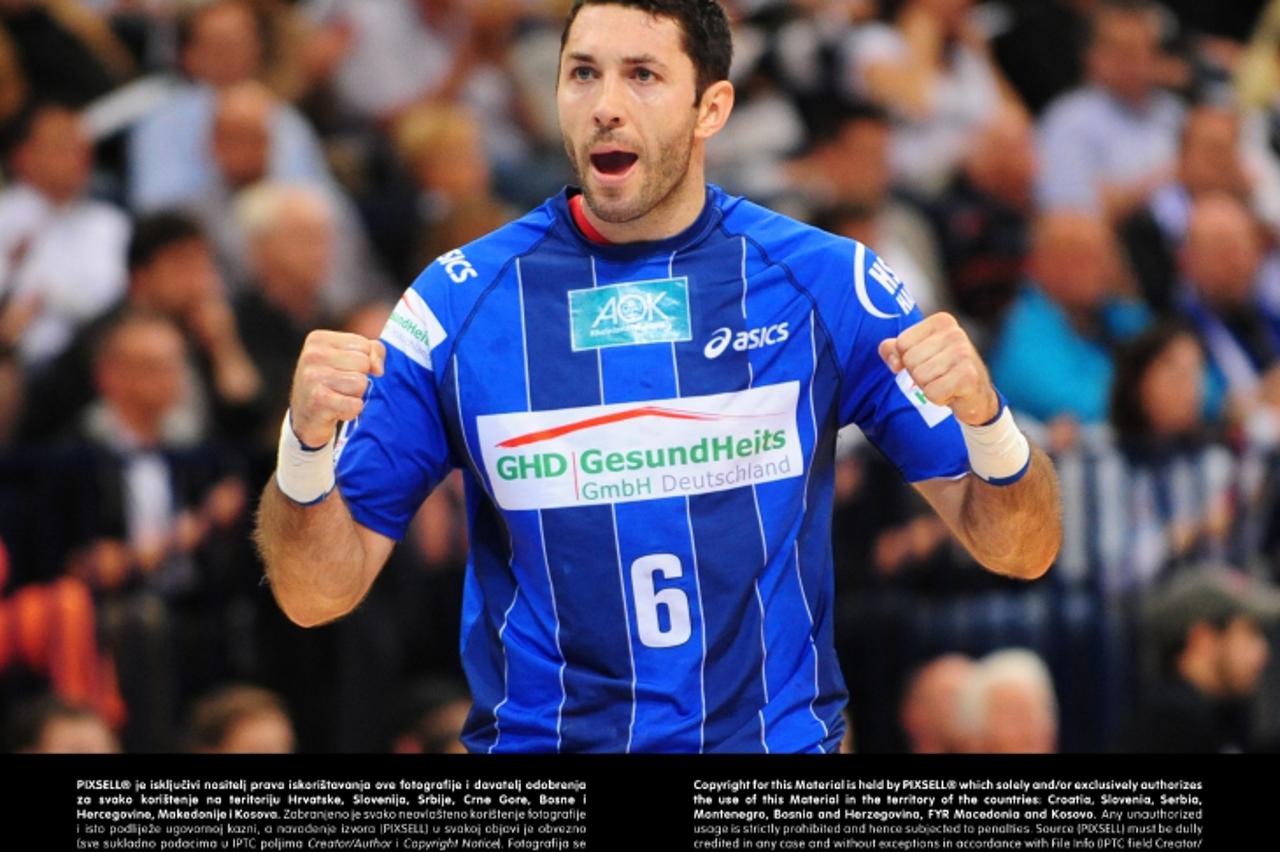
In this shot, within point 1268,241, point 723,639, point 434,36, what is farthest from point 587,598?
point 1268,241

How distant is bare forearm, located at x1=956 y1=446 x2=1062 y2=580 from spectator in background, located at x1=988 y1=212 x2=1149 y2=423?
13.9ft

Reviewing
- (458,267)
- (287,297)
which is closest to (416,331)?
(458,267)

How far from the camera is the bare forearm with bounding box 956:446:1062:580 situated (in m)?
4.30

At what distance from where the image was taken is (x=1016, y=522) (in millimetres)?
4309

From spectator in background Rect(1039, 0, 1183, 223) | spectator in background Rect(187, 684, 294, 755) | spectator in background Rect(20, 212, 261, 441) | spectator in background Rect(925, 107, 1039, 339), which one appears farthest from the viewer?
spectator in background Rect(1039, 0, 1183, 223)

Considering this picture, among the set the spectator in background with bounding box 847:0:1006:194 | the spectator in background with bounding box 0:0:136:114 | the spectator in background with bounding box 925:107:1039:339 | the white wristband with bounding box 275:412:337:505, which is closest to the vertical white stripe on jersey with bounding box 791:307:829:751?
the white wristband with bounding box 275:412:337:505

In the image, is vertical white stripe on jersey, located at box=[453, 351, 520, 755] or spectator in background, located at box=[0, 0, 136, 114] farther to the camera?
spectator in background, located at box=[0, 0, 136, 114]

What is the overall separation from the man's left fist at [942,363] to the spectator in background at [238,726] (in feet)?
11.0

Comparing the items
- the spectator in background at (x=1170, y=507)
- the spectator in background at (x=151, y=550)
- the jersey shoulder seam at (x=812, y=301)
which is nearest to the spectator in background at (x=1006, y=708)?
the spectator in background at (x=1170, y=507)

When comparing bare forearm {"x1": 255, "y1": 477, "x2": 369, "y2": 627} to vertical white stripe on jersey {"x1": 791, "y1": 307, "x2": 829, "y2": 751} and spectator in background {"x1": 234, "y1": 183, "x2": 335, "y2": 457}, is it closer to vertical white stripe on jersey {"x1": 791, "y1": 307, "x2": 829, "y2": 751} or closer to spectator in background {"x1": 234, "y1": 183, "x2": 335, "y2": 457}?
vertical white stripe on jersey {"x1": 791, "y1": 307, "x2": 829, "y2": 751}

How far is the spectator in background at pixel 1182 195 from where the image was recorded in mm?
9867

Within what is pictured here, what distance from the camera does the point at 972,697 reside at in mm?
7270

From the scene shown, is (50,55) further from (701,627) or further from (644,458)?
(701,627)

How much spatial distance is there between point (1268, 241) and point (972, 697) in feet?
13.2
